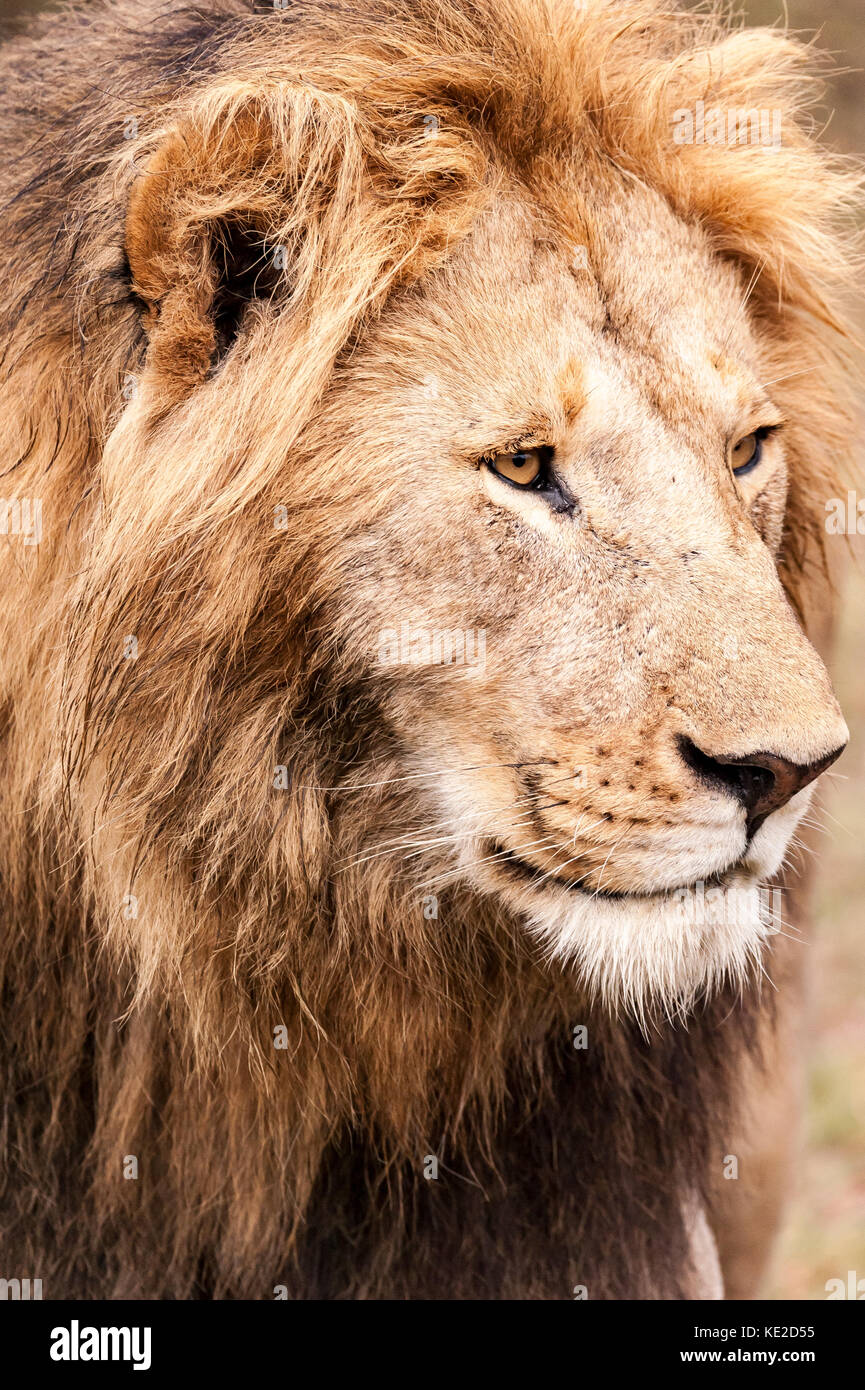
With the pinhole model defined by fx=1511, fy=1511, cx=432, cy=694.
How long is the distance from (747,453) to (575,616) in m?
0.45

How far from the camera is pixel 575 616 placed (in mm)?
1782

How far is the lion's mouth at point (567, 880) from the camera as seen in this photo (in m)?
1.79

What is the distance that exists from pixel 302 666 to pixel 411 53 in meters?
0.78

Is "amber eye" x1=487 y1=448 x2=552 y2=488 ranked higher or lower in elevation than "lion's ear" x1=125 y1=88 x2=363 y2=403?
lower

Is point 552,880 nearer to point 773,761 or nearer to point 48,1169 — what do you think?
point 773,761

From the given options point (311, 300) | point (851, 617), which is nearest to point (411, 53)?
point (311, 300)

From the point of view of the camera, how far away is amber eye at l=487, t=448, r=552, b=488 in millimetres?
1802
